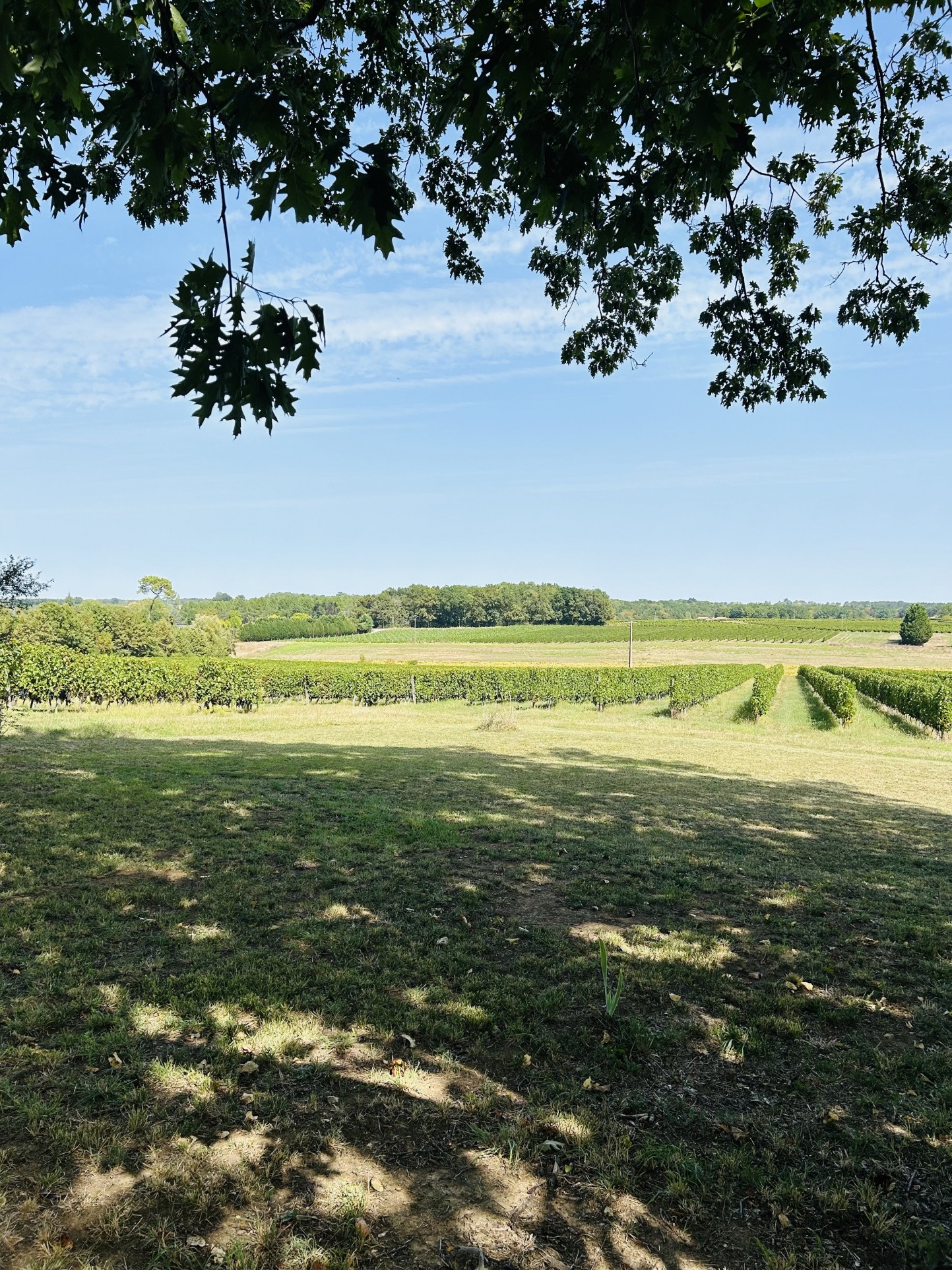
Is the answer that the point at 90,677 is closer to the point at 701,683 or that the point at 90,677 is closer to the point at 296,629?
the point at 701,683

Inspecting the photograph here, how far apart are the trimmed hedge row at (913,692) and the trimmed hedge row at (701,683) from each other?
771 cm

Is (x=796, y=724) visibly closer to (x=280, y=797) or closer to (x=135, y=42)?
(x=280, y=797)

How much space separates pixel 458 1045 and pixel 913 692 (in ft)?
104

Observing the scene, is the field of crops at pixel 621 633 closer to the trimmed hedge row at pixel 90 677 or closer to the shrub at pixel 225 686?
the shrub at pixel 225 686

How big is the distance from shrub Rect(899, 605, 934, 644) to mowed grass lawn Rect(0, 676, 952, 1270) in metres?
98.8

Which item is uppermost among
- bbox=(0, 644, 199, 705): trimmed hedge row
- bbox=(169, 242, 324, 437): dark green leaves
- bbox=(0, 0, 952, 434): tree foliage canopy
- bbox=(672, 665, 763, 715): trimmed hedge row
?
bbox=(0, 0, 952, 434): tree foliage canopy

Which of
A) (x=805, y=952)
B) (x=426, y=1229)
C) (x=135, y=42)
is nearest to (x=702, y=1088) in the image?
(x=426, y=1229)

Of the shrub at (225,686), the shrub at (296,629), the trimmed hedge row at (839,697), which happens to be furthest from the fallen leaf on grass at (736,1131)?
the shrub at (296,629)

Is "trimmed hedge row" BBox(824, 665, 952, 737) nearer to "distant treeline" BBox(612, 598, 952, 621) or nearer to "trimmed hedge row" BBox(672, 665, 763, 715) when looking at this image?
"trimmed hedge row" BBox(672, 665, 763, 715)

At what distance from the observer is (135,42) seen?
2535mm

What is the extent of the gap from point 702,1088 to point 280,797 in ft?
21.5

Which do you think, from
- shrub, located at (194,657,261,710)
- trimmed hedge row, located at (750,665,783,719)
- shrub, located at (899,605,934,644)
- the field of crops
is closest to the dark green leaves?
trimmed hedge row, located at (750,665,783,719)

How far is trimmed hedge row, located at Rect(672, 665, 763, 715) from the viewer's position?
37312 millimetres

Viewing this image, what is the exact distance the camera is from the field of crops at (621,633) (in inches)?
3905
